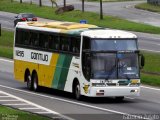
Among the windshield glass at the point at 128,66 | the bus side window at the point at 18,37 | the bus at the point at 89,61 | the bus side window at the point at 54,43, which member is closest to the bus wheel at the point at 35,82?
the bus at the point at 89,61

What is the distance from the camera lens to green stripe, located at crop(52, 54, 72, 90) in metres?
31.1

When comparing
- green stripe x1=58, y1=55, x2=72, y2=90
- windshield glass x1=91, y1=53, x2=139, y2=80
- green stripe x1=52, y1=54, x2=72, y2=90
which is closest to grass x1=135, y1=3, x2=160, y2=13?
green stripe x1=52, y1=54, x2=72, y2=90

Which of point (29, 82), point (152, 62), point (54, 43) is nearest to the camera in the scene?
point (54, 43)

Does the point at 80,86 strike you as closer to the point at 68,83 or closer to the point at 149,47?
the point at 68,83

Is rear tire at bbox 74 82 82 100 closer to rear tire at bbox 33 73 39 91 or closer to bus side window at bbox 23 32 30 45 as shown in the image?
rear tire at bbox 33 73 39 91

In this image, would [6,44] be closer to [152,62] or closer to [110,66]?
[152,62]

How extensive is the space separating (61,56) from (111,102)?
3.73 metres

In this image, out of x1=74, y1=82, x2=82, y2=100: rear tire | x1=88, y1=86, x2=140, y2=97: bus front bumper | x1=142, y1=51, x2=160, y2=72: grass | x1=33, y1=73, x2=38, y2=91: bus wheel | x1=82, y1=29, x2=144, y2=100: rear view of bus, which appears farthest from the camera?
x1=142, y1=51, x2=160, y2=72: grass

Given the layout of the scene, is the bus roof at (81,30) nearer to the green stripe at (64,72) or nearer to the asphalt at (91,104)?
the green stripe at (64,72)

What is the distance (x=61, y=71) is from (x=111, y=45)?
137 inches

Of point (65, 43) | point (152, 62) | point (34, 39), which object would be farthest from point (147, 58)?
point (65, 43)

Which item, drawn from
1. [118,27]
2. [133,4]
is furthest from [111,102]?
[133,4]

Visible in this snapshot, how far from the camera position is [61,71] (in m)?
31.6

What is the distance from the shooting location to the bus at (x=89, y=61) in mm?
28672
